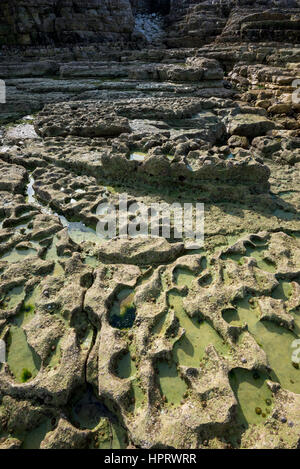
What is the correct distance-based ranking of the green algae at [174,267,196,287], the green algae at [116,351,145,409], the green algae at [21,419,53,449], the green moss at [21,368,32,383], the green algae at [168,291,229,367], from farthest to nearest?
the green algae at [174,267,196,287] → the green algae at [168,291,229,367] → the green moss at [21,368,32,383] → the green algae at [116,351,145,409] → the green algae at [21,419,53,449]

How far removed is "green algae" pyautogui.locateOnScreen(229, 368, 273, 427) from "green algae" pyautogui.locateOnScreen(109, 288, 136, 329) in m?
1.75

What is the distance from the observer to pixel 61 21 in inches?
1490

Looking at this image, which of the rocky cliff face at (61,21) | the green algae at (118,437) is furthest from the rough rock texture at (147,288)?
the rocky cliff face at (61,21)

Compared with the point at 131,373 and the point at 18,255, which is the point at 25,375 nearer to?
the point at 131,373

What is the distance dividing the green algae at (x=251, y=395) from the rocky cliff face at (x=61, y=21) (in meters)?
46.5

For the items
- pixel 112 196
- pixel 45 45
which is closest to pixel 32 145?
pixel 112 196

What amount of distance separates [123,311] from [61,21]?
46041mm

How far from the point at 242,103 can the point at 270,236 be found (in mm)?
12083

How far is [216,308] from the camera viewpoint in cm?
468

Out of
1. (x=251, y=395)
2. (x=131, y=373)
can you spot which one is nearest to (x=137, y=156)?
(x=131, y=373)

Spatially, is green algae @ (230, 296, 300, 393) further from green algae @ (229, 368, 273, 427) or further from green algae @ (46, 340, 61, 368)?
green algae @ (46, 340, 61, 368)

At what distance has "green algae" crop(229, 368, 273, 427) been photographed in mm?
3514

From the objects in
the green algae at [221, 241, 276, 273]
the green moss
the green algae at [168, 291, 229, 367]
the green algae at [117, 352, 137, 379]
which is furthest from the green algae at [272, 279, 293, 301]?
the green moss
